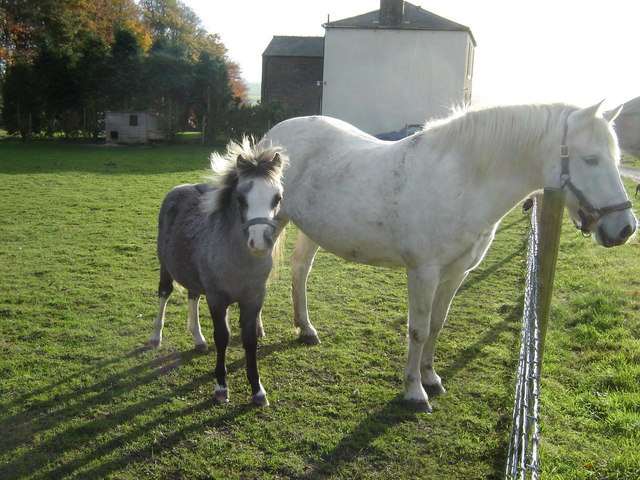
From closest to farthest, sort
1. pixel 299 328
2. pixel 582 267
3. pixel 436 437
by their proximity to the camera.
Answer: pixel 436 437 → pixel 299 328 → pixel 582 267

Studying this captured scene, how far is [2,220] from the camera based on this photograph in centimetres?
971

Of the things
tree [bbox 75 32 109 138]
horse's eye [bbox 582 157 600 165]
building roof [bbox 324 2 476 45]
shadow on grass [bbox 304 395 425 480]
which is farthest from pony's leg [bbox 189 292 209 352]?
building roof [bbox 324 2 476 45]

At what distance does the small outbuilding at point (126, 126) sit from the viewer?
2667 centimetres

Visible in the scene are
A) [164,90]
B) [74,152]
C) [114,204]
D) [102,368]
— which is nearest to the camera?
[102,368]

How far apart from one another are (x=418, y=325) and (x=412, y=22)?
28.7m

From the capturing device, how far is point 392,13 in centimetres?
2895

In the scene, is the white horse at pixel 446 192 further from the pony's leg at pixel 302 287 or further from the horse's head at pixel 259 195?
the horse's head at pixel 259 195

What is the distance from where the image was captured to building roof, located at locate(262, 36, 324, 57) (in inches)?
1363

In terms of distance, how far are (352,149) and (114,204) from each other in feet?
28.3

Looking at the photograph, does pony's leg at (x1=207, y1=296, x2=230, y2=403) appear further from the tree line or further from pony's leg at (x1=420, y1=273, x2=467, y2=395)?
the tree line

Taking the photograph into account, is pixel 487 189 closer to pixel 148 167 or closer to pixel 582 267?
Answer: pixel 582 267

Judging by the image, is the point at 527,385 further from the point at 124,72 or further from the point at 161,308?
the point at 124,72

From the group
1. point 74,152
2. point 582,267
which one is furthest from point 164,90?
point 582,267

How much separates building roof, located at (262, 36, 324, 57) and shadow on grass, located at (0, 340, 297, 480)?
33247 millimetres
